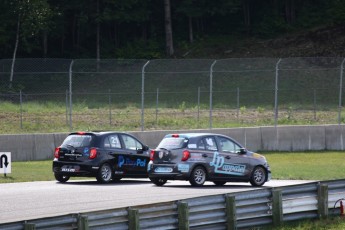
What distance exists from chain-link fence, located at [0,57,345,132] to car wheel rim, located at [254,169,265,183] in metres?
9.35

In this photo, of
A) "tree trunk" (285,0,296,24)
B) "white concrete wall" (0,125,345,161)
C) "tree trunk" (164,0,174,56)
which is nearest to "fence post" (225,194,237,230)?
"white concrete wall" (0,125,345,161)

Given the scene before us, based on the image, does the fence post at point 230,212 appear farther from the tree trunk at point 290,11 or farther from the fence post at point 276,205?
the tree trunk at point 290,11

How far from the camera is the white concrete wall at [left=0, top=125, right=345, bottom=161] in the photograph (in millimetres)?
32281

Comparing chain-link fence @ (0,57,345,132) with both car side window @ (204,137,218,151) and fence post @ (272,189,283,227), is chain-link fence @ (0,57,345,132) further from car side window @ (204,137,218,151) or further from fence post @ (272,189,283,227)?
fence post @ (272,189,283,227)

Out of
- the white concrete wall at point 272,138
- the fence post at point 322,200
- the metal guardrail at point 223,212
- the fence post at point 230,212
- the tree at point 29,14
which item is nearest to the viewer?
the metal guardrail at point 223,212

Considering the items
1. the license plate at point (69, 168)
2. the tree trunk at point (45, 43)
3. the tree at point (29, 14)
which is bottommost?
the license plate at point (69, 168)

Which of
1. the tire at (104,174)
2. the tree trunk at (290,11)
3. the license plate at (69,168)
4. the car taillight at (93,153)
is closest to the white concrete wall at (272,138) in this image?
the license plate at (69,168)

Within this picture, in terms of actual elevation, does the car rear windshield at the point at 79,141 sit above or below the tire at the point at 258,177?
above

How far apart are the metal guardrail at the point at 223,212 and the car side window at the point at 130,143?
9596 millimetres

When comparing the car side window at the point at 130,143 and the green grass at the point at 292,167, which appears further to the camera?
the green grass at the point at 292,167

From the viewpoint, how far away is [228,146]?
2522cm

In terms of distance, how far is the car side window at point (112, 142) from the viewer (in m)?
25.9

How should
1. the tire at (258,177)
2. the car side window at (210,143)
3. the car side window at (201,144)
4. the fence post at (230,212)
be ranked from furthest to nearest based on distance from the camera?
1. the tire at (258,177)
2. the car side window at (210,143)
3. the car side window at (201,144)
4. the fence post at (230,212)

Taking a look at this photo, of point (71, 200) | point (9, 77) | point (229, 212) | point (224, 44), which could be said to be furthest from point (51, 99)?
point (224, 44)
